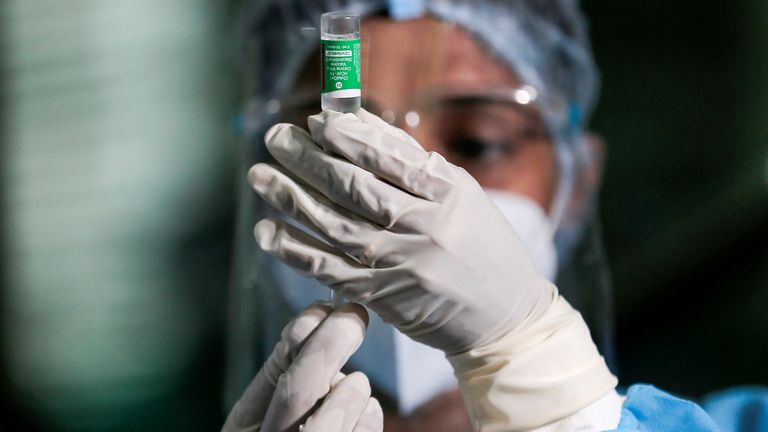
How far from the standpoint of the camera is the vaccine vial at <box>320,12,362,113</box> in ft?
2.43

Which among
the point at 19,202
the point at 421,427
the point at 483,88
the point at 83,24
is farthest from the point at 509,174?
the point at 19,202

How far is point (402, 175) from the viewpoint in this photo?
29.2 inches

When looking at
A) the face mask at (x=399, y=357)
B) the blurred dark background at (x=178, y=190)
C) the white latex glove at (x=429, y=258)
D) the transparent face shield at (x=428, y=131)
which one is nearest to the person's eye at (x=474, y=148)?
the transparent face shield at (x=428, y=131)

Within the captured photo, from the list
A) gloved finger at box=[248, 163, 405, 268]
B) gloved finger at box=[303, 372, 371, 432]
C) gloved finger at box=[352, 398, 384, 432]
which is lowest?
gloved finger at box=[352, 398, 384, 432]

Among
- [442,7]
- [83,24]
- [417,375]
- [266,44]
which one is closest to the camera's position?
[417,375]

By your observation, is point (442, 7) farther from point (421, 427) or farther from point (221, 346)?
point (221, 346)

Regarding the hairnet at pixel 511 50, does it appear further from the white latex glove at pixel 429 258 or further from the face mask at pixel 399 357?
the white latex glove at pixel 429 258

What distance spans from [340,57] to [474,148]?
0.67m

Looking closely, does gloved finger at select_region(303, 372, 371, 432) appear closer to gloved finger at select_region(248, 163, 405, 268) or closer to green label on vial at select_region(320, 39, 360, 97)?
gloved finger at select_region(248, 163, 405, 268)

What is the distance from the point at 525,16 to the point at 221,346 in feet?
4.25

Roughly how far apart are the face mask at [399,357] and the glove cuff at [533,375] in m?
0.41

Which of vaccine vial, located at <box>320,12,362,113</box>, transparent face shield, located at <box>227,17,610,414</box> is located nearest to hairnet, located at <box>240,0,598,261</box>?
transparent face shield, located at <box>227,17,610,414</box>

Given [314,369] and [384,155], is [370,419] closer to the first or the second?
[314,369]

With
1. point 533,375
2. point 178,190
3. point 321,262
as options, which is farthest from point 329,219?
point 178,190
